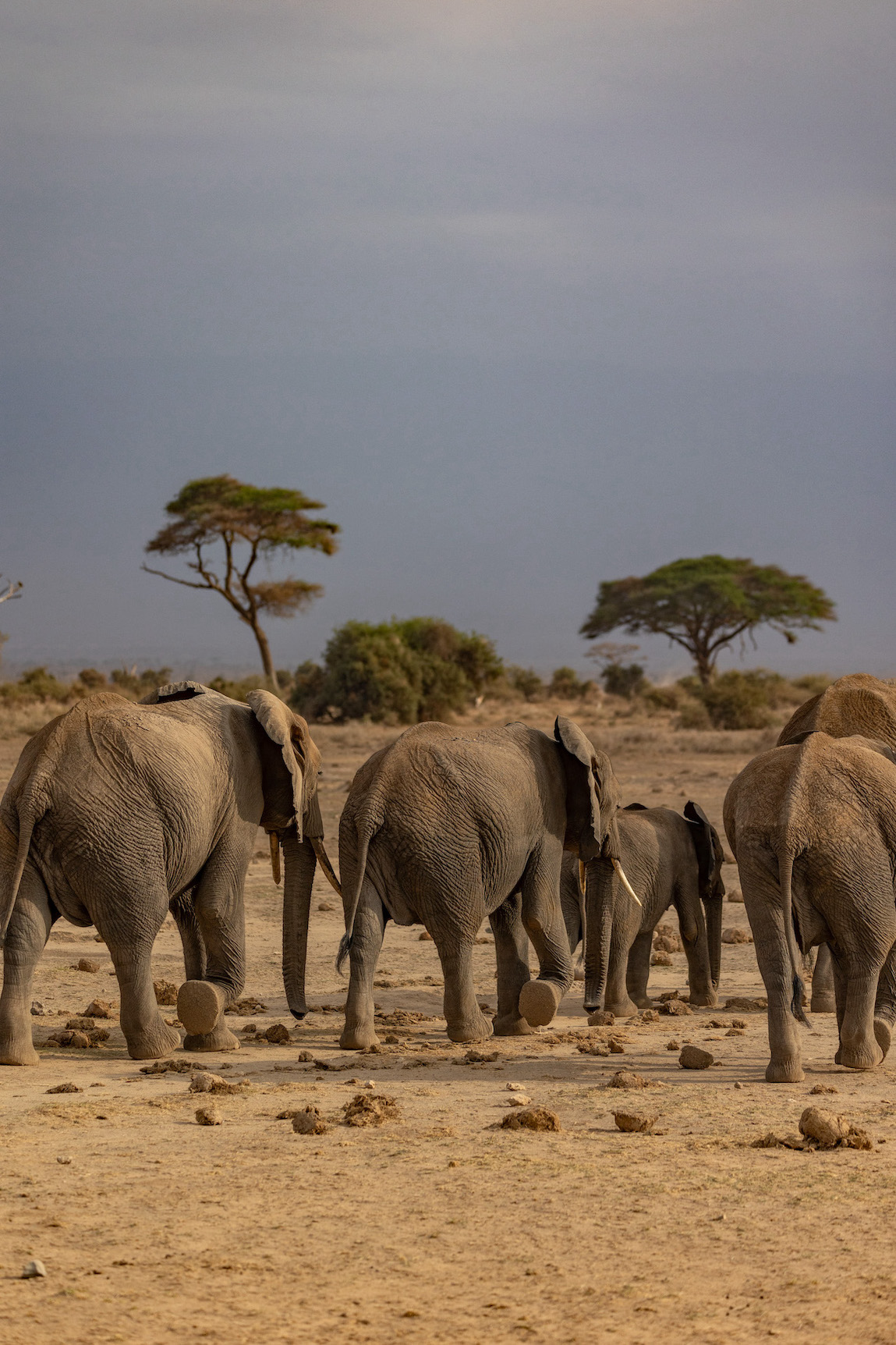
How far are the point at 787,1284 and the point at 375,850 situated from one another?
3958 millimetres

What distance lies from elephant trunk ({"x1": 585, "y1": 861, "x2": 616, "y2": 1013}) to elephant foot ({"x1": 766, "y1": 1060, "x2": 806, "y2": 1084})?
75.7 inches

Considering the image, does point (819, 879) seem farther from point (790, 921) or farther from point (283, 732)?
point (283, 732)

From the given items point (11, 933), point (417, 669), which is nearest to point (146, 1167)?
point (11, 933)

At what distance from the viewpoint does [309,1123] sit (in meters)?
6.24

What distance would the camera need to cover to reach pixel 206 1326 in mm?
4250

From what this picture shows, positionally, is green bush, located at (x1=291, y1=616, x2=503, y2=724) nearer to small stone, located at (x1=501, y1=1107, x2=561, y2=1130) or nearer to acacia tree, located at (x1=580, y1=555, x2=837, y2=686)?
acacia tree, located at (x1=580, y1=555, x2=837, y2=686)

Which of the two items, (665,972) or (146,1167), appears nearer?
(146,1167)

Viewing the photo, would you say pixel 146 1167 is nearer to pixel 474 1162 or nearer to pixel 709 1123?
pixel 474 1162

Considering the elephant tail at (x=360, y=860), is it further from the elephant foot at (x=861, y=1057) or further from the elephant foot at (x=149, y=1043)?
the elephant foot at (x=861, y=1057)

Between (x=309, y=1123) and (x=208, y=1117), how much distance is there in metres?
0.46

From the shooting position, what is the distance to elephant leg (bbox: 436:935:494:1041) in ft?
26.9

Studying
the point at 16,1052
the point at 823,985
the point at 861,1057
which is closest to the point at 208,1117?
the point at 16,1052

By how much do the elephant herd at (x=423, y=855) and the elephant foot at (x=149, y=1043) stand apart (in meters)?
0.01

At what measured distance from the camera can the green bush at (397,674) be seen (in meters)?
37.1
